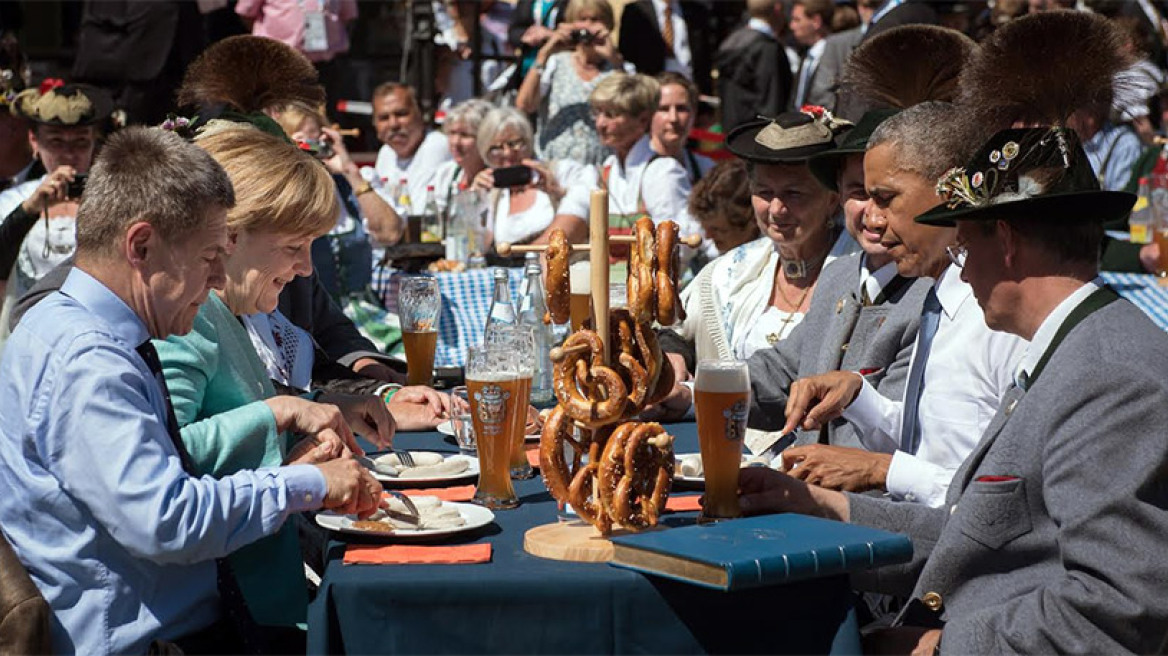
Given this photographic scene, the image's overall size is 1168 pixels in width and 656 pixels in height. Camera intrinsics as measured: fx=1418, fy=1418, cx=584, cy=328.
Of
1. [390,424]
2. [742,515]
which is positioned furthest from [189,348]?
[742,515]

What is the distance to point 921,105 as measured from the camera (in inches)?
135

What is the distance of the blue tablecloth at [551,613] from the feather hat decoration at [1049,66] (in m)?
1.06

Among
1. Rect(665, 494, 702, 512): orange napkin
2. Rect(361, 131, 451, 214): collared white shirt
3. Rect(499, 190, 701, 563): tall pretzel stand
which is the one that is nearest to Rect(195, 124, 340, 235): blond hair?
Rect(499, 190, 701, 563): tall pretzel stand

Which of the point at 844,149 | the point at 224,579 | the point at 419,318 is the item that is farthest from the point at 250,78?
the point at 224,579

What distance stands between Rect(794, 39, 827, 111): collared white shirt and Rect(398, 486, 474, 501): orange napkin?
8.02 metres

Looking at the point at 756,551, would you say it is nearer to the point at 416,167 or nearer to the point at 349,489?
the point at 349,489

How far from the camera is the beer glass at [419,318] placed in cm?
389

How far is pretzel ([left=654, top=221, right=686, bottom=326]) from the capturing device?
2.53m

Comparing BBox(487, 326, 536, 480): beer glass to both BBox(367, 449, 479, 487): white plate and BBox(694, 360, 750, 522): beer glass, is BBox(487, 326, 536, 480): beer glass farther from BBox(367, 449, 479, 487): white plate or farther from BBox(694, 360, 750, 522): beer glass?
BBox(694, 360, 750, 522): beer glass

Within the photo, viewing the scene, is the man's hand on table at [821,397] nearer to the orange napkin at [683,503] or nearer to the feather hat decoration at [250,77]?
the orange napkin at [683,503]

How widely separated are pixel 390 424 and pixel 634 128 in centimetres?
546

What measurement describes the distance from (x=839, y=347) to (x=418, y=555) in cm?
167

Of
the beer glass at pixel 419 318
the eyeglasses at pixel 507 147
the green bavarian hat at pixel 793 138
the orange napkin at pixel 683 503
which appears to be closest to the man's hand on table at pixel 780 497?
the orange napkin at pixel 683 503

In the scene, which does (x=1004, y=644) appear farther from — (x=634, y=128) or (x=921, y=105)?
(x=634, y=128)
